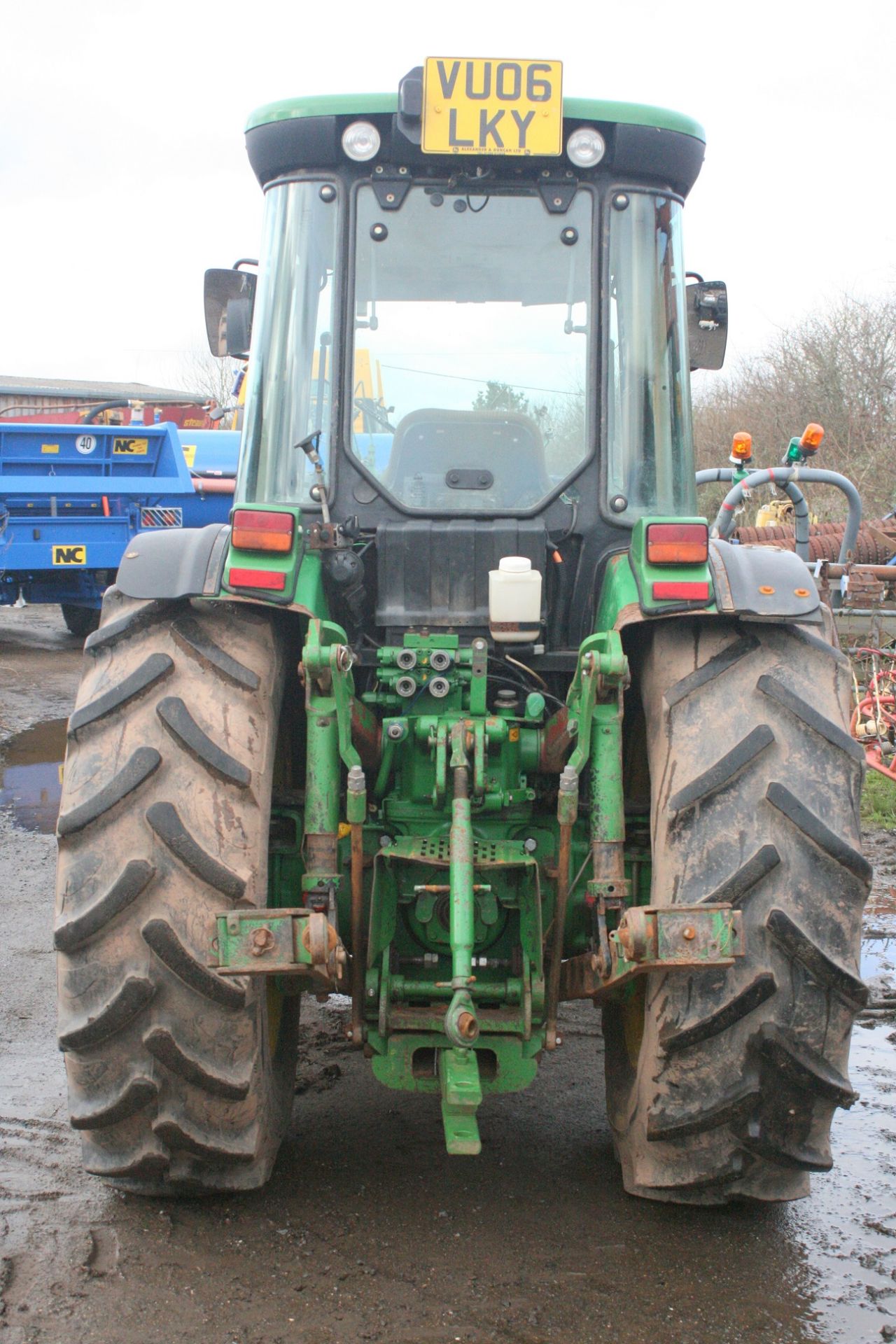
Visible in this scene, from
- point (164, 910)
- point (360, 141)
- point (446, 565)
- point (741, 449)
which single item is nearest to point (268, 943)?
point (164, 910)

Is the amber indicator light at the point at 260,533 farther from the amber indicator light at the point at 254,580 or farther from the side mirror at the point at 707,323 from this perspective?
the side mirror at the point at 707,323

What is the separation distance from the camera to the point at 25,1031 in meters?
4.34

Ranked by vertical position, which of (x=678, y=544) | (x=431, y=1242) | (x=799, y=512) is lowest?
(x=431, y=1242)

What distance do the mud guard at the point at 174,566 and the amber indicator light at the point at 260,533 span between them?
73mm

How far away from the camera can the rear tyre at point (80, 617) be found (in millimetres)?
13195

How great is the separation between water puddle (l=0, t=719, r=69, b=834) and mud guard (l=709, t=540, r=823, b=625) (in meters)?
4.83

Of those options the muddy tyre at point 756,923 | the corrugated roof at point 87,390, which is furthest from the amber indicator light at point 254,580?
the corrugated roof at point 87,390

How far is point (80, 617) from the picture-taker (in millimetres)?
13289

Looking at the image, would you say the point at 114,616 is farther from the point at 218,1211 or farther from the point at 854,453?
the point at 854,453

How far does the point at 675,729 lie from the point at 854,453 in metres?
18.1

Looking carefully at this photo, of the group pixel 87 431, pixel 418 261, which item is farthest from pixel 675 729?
pixel 87 431

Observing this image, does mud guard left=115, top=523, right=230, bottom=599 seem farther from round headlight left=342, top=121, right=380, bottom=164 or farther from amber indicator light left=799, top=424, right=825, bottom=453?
amber indicator light left=799, top=424, right=825, bottom=453

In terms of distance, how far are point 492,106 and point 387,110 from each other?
0.90 ft

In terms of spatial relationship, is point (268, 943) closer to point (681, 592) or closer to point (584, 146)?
point (681, 592)
